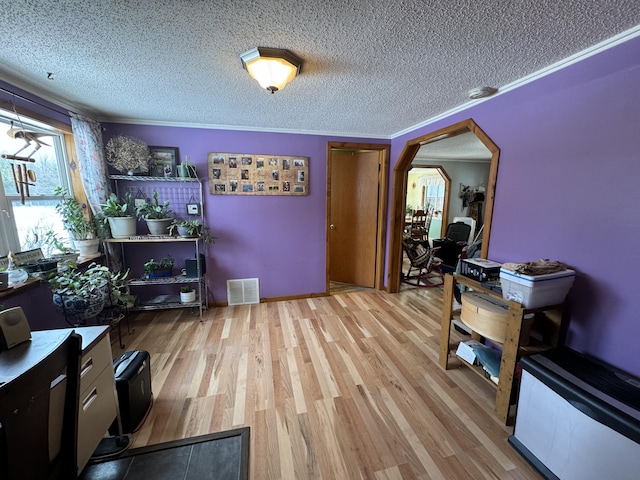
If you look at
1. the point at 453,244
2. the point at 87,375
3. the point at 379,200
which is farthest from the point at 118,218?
the point at 453,244

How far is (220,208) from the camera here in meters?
2.97

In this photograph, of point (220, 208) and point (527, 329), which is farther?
point (220, 208)

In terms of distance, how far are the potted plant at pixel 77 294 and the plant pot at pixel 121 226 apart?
0.61 m

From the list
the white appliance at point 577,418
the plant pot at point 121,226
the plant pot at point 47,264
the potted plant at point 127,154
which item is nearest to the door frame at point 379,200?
the potted plant at point 127,154

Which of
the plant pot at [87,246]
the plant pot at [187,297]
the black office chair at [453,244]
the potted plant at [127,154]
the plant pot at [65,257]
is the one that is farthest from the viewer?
the black office chair at [453,244]

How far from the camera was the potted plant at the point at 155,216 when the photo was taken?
2.56 m

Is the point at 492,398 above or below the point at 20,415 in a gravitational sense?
below

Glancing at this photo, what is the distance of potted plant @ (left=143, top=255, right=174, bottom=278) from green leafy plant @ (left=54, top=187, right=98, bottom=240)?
560 millimetres

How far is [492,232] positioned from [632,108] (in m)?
0.99

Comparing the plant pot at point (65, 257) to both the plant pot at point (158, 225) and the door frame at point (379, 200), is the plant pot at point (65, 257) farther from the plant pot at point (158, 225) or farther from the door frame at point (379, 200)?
the door frame at point (379, 200)

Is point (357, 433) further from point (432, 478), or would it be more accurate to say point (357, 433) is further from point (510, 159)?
point (510, 159)

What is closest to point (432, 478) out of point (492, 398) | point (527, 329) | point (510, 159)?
point (492, 398)

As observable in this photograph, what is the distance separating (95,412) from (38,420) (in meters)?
0.63

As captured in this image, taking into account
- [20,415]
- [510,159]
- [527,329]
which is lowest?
[527,329]
